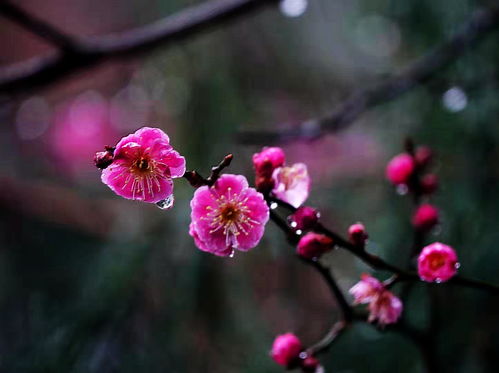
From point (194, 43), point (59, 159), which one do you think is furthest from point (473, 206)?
point (59, 159)

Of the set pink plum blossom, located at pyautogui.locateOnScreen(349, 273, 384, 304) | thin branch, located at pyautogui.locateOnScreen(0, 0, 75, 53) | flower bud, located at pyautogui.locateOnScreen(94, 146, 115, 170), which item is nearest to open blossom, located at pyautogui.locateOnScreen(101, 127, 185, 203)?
flower bud, located at pyautogui.locateOnScreen(94, 146, 115, 170)

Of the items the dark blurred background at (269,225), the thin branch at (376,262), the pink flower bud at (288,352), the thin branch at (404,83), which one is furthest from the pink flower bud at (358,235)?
the thin branch at (404,83)

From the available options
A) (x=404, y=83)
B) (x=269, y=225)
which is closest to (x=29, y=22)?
(x=269, y=225)

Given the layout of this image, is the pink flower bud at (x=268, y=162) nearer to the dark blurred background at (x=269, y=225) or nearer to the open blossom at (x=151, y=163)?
the open blossom at (x=151, y=163)

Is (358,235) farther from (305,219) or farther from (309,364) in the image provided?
(309,364)

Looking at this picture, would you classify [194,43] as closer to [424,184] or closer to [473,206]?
[473,206]
